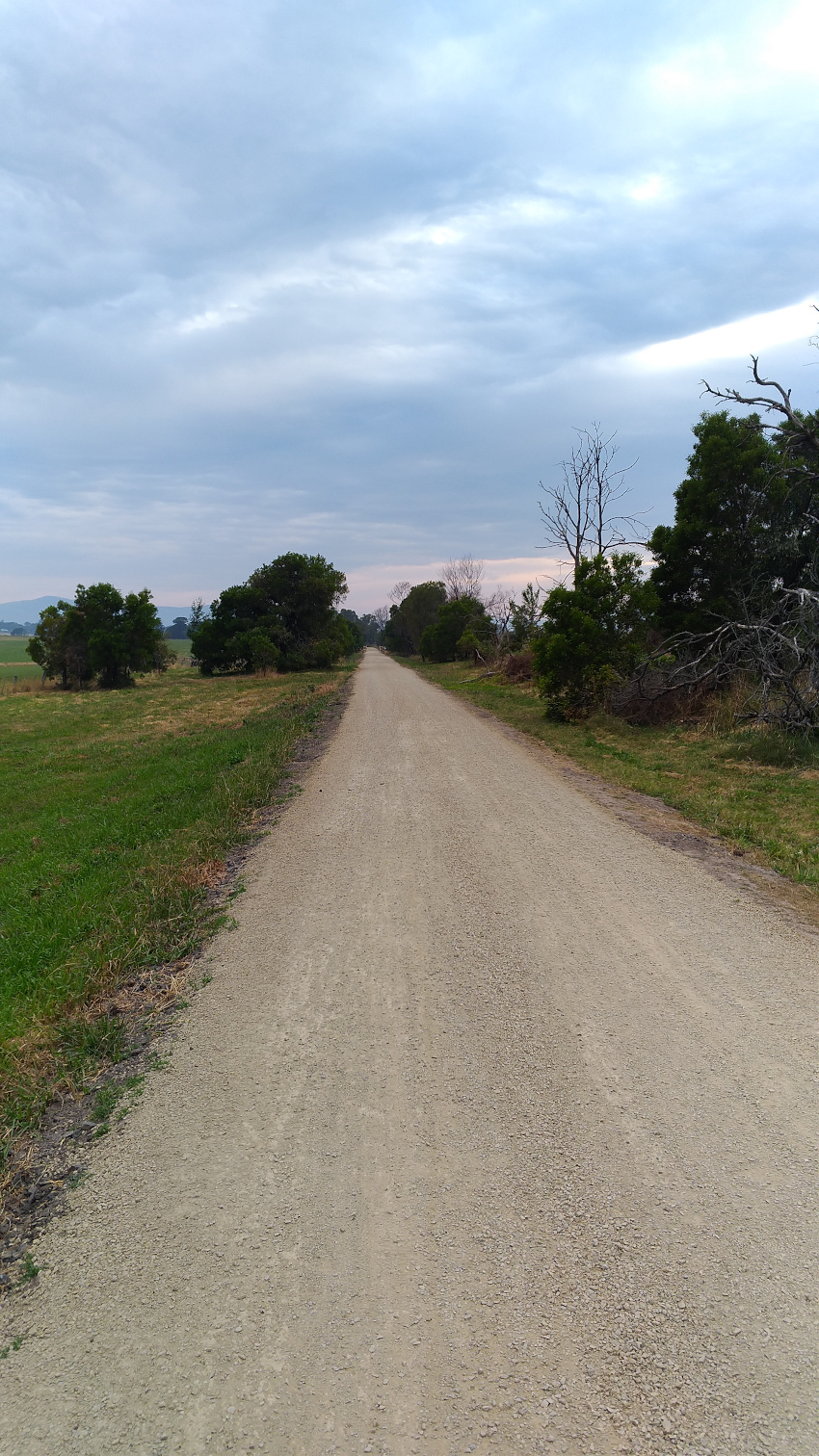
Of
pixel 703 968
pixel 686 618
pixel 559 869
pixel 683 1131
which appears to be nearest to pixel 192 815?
pixel 559 869

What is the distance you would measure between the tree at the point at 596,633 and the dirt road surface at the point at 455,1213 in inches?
419

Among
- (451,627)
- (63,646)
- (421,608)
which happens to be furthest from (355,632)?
(63,646)

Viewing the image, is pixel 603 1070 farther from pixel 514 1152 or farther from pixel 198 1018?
pixel 198 1018

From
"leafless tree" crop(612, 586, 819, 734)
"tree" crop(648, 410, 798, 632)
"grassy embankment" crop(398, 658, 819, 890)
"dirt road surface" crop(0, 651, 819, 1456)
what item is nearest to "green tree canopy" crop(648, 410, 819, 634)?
"tree" crop(648, 410, 798, 632)

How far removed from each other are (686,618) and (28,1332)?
16635 mm

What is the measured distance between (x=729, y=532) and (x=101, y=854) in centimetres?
1469

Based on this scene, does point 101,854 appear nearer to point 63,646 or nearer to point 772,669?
point 772,669

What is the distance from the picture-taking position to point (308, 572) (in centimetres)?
4369

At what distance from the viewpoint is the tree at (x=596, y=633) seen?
1501cm

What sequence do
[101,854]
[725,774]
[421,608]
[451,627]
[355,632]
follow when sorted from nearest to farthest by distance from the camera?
1. [101,854]
2. [725,774]
3. [451,627]
4. [421,608]
5. [355,632]

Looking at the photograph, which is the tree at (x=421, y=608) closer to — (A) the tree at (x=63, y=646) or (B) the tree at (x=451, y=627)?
(B) the tree at (x=451, y=627)

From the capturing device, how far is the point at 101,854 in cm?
794

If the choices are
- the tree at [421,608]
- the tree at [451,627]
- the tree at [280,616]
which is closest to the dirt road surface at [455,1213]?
the tree at [280,616]

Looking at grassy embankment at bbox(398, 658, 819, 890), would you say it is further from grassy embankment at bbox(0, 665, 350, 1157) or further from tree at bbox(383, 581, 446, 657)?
tree at bbox(383, 581, 446, 657)
